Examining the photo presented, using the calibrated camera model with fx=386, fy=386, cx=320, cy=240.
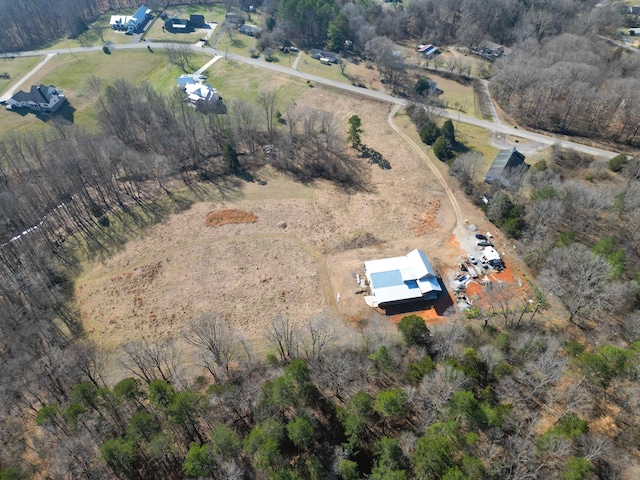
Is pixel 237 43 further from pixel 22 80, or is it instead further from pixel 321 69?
pixel 22 80

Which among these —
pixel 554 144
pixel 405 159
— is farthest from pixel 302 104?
pixel 554 144

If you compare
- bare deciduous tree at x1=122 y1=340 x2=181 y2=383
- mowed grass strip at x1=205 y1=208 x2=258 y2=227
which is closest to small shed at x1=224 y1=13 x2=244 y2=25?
mowed grass strip at x1=205 y1=208 x2=258 y2=227

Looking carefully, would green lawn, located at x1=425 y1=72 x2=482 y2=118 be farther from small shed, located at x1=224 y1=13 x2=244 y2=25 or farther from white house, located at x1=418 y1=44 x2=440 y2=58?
small shed, located at x1=224 y1=13 x2=244 y2=25

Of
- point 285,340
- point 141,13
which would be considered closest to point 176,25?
point 141,13

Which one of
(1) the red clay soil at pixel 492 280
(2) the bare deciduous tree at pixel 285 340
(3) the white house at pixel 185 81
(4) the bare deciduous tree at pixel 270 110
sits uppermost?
(3) the white house at pixel 185 81

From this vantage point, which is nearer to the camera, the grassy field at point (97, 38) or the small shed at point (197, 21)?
the grassy field at point (97, 38)

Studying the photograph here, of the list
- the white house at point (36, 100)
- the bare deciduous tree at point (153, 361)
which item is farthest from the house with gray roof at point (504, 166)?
the white house at point (36, 100)

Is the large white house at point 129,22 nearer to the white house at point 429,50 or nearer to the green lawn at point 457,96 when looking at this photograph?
the white house at point 429,50

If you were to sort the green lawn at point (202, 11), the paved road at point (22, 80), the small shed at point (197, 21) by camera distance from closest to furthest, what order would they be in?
the paved road at point (22, 80) < the small shed at point (197, 21) < the green lawn at point (202, 11)

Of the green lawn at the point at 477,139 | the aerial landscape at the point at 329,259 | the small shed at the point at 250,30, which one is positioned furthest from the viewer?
the small shed at the point at 250,30
